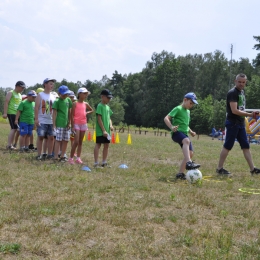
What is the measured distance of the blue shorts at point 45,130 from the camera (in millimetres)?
8516

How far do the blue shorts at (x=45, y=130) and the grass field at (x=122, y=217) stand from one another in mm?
1803

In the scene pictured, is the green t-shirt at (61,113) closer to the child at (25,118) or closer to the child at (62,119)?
the child at (62,119)

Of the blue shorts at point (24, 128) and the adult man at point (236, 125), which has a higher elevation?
the adult man at point (236, 125)

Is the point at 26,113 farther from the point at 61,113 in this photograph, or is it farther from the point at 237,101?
the point at 237,101

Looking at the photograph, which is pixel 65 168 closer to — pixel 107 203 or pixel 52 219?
pixel 107 203

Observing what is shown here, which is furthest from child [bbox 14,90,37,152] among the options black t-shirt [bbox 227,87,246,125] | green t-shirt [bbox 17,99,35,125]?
black t-shirt [bbox 227,87,246,125]

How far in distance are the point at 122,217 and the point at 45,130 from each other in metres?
4.93

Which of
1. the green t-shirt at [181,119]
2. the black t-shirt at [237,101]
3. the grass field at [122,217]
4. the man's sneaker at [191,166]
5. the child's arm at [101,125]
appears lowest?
the grass field at [122,217]

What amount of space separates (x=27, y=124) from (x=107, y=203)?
19.4ft

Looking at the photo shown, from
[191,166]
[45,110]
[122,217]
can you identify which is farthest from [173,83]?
[122,217]

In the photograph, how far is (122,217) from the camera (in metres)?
4.17

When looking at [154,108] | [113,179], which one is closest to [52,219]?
[113,179]

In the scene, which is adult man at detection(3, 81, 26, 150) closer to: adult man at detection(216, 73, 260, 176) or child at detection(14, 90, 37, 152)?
child at detection(14, 90, 37, 152)

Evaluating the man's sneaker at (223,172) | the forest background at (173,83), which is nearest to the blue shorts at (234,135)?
the man's sneaker at (223,172)
